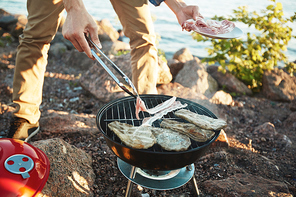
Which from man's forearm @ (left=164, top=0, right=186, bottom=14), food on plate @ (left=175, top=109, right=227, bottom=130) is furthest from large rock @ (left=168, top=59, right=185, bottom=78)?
food on plate @ (left=175, top=109, right=227, bottom=130)

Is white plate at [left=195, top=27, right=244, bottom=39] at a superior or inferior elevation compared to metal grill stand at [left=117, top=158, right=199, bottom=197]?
superior

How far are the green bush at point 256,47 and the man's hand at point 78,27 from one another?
3.09 meters

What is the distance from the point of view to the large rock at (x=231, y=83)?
486 cm

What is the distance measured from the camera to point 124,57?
4488 millimetres

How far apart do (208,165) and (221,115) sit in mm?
1524

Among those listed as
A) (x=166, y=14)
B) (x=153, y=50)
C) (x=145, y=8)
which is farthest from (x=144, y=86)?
(x=166, y=14)

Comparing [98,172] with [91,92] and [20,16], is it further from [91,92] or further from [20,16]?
[20,16]

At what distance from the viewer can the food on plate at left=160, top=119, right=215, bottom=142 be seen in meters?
1.85

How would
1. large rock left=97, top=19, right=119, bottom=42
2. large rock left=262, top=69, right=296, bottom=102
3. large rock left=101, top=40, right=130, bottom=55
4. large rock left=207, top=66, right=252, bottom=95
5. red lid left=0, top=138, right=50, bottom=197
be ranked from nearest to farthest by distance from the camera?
red lid left=0, top=138, right=50, bottom=197 < large rock left=262, top=69, right=296, bottom=102 < large rock left=207, top=66, right=252, bottom=95 < large rock left=101, top=40, right=130, bottom=55 < large rock left=97, top=19, right=119, bottom=42

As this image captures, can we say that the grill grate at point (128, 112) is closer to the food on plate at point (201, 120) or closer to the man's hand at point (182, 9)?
the food on plate at point (201, 120)

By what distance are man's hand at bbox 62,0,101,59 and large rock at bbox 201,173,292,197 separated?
68.0 inches

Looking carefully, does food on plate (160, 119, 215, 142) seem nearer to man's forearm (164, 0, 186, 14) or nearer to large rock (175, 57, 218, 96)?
man's forearm (164, 0, 186, 14)

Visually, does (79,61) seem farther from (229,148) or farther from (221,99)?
(229,148)

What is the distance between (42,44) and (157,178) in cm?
205
